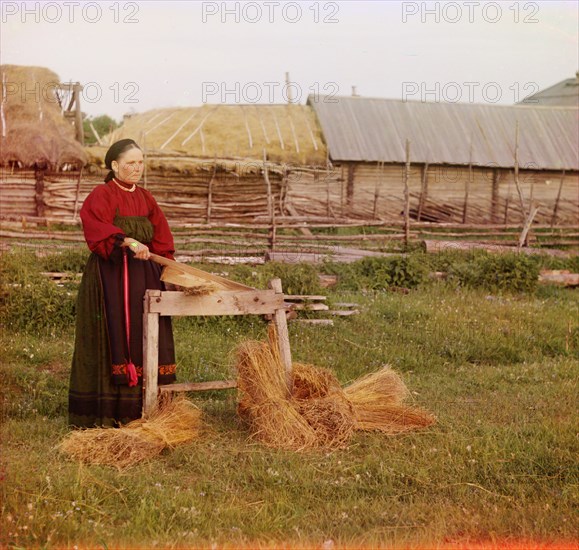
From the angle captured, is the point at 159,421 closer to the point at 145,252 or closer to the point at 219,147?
the point at 145,252

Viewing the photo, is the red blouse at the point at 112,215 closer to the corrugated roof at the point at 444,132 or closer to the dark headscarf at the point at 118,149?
the dark headscarf at the point at 118,149

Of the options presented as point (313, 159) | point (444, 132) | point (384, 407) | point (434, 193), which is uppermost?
point (444, 132)

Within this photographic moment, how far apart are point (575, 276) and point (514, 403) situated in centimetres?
712

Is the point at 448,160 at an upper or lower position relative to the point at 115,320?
upper

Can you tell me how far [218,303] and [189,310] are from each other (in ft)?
0.61

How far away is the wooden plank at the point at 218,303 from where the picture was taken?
4820mm

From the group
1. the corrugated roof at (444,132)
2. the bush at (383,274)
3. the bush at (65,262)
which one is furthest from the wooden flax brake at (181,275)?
the corrugated roof at (444,132)

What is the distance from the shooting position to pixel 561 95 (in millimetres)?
32344

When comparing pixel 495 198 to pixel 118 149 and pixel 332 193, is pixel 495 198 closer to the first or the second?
pixel 332 193

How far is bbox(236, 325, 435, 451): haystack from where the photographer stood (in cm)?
470

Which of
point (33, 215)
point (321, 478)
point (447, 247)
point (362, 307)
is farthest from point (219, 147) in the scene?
point (321, 478)

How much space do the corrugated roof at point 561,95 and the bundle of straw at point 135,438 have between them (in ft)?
94.6

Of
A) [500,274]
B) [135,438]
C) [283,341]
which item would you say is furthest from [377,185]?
[135,438]

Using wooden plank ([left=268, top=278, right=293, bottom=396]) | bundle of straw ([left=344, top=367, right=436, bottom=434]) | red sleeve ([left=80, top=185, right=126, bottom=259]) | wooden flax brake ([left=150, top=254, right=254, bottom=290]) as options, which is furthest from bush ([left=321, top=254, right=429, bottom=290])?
red sleeve ([left=80, top=185, right=126, bottom=259])
